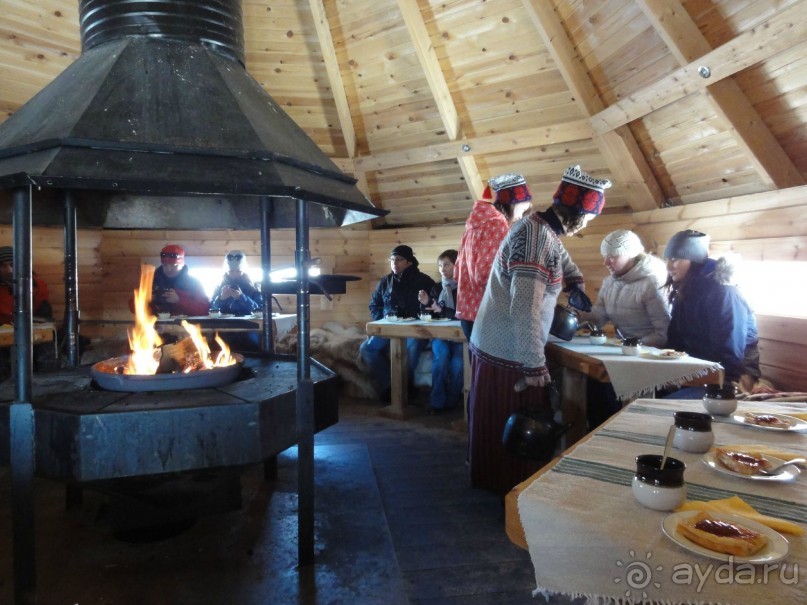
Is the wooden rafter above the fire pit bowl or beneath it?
above

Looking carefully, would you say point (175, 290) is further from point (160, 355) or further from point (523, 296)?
point (523, 296)

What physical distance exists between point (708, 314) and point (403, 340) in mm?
2555

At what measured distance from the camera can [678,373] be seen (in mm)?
2848

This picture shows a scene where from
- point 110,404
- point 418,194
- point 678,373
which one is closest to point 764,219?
point 678,373

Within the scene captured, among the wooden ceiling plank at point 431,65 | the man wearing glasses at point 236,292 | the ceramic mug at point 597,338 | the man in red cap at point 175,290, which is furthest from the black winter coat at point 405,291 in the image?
the ceramic mug at point 597,338

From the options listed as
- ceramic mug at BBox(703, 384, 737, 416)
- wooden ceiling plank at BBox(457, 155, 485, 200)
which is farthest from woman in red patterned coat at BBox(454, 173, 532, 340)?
wooden ceiling plank at BBox(457, 155, 485, 200)

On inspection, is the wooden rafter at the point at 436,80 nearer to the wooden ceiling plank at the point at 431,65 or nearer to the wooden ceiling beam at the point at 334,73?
the wooden ceiling plank at the point at 431,65

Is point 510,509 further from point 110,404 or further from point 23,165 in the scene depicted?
point 23,165

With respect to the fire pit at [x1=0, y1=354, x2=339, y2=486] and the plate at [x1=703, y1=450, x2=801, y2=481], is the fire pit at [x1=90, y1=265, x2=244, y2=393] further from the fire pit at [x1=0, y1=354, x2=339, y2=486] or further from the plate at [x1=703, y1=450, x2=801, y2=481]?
the plate at [x1=703, y1=450, x2=801, y2=481]

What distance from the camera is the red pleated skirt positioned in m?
2.98

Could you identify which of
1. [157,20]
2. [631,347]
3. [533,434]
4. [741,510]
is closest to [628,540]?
[741,510]

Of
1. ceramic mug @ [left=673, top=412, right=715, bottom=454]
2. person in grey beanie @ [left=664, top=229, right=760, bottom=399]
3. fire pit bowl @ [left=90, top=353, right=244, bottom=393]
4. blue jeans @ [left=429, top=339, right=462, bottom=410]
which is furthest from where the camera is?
blue jeans @ [left=429, top=339, right=462, bottom=410]

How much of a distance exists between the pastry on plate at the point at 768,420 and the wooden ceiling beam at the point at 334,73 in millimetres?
4668

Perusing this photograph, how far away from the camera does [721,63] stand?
3545 millimetres
